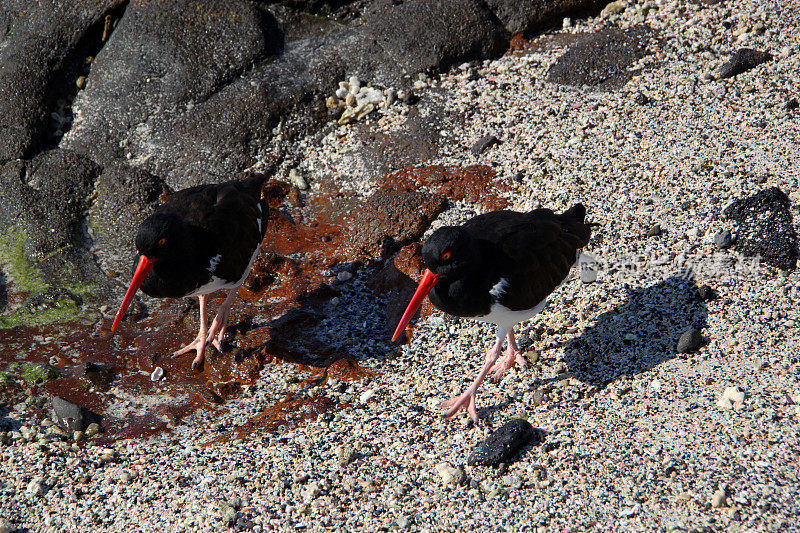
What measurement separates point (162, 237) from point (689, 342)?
138 inches

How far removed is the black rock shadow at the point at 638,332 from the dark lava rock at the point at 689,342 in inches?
2.0

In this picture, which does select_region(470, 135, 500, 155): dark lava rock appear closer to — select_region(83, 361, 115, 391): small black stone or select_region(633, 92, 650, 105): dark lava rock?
select_region(633, 92, 650, 105): dark lava rock

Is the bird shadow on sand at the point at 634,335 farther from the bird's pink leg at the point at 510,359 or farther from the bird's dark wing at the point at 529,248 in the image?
the bird's dark wing at the point at 529,248

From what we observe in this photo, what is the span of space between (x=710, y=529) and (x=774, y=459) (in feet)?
1.96

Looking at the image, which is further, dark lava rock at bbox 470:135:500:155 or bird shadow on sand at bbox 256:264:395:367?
dark lava rock at bbox 470:135:500:155

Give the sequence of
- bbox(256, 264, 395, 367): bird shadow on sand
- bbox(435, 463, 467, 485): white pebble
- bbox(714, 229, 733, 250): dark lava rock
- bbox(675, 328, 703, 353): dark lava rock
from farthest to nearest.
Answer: bbox(256, 264, 395, 367): bird shadow on sand
bbox(714, 229, 733, 250): dark lava rock
bbox(675, 328, 703, 353): dark lava rock
bbox(435, 463, 467, 485): white pebble

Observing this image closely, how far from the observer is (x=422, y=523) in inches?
156

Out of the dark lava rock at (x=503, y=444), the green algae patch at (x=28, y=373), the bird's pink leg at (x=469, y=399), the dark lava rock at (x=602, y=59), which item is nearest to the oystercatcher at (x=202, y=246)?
the green algae patch at (x=28, y=373)

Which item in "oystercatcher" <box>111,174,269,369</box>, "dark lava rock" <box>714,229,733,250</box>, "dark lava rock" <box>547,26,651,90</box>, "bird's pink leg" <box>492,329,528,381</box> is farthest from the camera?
"dark lava rock" <box>547,26,651,90</box>

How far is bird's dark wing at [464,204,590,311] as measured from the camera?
4.52 metres

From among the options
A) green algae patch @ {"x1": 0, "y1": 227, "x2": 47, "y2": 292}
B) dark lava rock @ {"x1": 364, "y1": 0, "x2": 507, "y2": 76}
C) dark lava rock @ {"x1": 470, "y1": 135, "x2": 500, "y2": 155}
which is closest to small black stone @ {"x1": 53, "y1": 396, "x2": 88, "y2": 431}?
green algae patch @ {"x1": 0, "y1": 227, "x2": 47, "y2": 292}

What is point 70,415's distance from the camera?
15.9 ft

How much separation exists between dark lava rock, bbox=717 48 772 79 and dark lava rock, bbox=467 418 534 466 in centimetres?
412

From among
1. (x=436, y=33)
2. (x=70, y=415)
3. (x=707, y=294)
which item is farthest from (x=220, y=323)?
(x=436, y=33)
